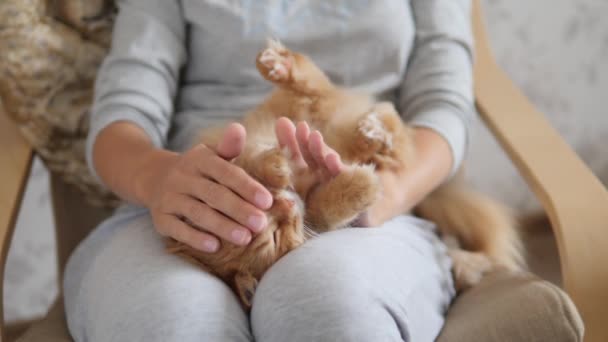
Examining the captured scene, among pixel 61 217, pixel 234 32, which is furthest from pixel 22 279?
pixel 234 32

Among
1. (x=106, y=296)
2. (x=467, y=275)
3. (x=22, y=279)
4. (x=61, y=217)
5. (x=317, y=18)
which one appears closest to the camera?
(x=106, y=296)

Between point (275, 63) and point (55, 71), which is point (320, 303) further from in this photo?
point (55, 71)

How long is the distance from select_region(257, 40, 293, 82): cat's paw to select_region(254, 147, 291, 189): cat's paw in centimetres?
14

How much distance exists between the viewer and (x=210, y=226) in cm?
69

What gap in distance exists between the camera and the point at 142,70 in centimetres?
93

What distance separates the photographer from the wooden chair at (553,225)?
0.68 m

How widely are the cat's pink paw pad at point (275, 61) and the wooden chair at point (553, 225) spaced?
36 cm

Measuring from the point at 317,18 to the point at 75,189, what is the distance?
528 mm

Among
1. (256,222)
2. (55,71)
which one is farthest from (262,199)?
(55,71)

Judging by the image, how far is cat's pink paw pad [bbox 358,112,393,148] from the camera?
32.2 inches

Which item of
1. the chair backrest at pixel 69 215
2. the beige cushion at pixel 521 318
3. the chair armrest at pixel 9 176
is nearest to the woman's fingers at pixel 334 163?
the beige cushion at pixel 521 318

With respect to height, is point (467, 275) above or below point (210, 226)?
below

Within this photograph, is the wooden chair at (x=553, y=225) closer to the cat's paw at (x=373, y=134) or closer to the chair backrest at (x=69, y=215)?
the chair backrest at (x=69, y=215)

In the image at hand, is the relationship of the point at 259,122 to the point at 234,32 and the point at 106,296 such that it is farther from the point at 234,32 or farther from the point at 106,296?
the point at 106,296
